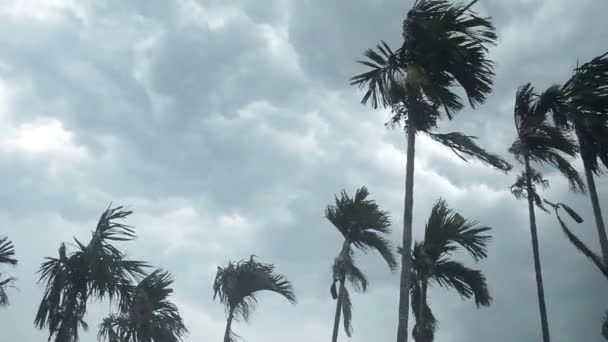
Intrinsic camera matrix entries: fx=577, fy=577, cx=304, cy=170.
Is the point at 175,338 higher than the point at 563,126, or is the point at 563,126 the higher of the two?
the point at 563,126

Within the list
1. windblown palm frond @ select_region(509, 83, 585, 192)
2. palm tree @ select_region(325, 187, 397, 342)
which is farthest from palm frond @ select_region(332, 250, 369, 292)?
windblown palm frond @ select_region(509, 83, 585, 192)

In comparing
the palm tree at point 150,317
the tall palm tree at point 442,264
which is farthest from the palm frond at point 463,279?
the palm tree at point 150,317

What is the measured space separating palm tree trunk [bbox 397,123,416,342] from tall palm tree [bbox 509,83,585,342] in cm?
610

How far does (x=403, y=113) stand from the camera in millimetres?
15273

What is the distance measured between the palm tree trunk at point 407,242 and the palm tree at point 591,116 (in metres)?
5.70

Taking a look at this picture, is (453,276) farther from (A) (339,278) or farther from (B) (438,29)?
(B) (438,29)

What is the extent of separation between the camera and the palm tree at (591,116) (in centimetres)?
1653

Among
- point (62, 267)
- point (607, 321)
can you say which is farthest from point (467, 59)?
point (607, 321)

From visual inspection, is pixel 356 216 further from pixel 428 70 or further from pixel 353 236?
pixel 428 70

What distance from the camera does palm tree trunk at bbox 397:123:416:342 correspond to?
12.8 m

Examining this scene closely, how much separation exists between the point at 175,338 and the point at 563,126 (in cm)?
1351

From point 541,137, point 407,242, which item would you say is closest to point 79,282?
point 407,242

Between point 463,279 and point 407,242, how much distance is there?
4308 millimetres

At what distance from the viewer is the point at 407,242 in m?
13.7
